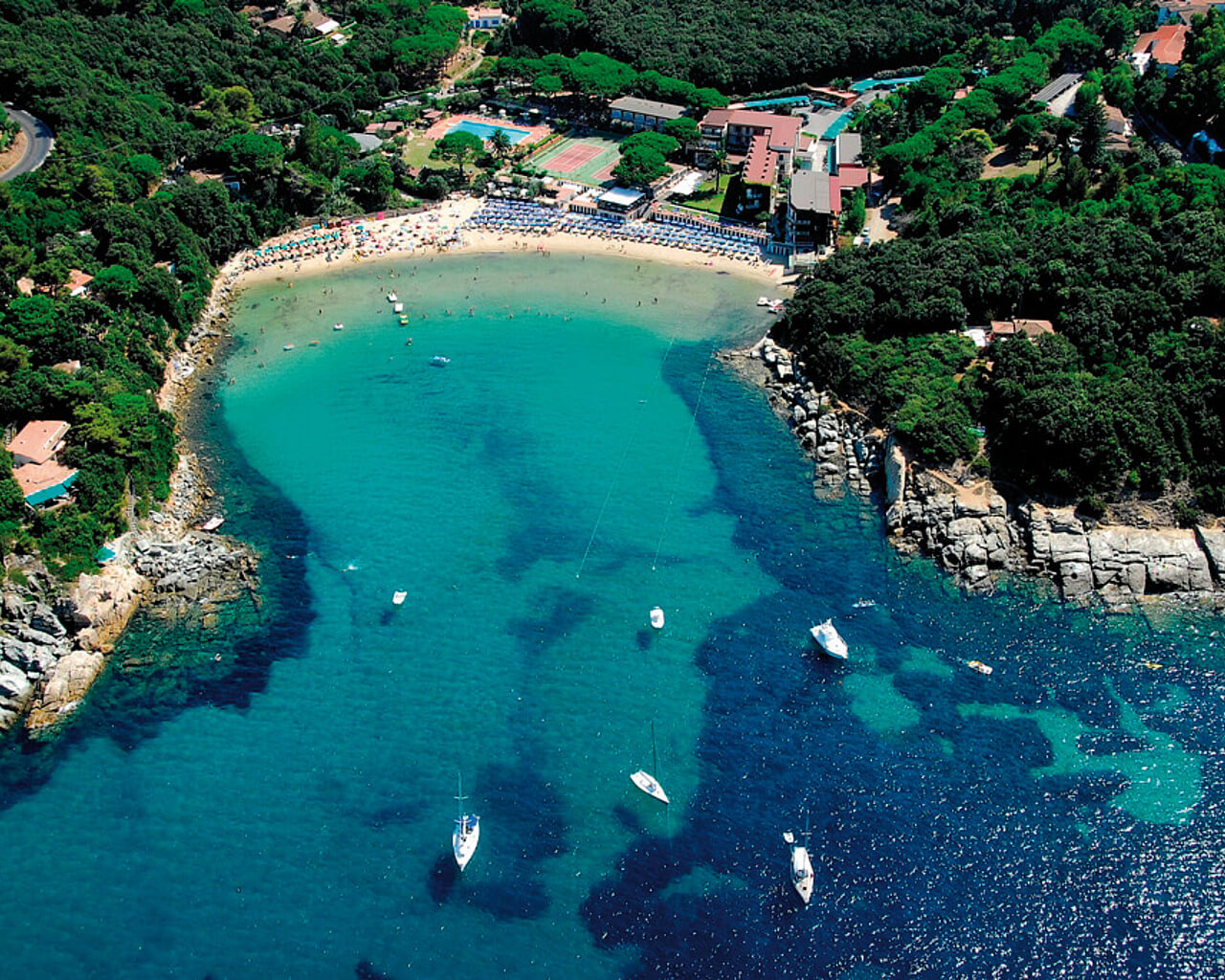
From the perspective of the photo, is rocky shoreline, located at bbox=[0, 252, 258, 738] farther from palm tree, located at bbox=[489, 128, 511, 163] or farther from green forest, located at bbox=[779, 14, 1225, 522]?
palm tree, located at bbox=[489, 128, 511, 163]

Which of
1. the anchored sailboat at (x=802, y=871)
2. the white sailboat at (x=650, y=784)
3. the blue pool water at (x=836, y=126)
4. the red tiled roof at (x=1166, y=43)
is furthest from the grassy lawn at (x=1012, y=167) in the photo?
the anchored sailboat at (x=802, y=871)

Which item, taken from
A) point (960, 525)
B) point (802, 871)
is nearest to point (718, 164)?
point (960, 525)

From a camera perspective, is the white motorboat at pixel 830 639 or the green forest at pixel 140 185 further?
the green forest at pixel 140 185

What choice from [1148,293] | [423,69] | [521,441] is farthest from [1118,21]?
[521,441]

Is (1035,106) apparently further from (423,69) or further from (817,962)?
(817,962)

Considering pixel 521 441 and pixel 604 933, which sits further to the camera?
pixel 521 441

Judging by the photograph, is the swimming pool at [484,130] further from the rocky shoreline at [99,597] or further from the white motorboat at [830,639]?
the white motorboat at [830,639]
